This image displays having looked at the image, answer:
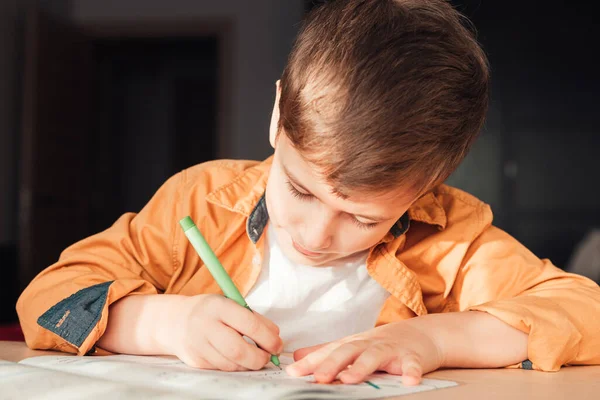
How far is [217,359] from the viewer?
641 millimetres

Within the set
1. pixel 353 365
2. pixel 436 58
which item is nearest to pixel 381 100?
pixel 436 58

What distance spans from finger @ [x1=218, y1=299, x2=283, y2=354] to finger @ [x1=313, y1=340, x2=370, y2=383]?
0.06 metres

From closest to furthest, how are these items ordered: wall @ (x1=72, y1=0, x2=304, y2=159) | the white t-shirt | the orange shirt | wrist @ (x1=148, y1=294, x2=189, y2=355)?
wrist @ (x1=148, y1=294, x2=189, y2=355) < the orange shirt < the white t-shirt < wall @ (x1=72, y1=0, x2=304, y2=159)

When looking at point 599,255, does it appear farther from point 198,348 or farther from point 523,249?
point 198,348

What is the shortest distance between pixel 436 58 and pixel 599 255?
8.17 ft

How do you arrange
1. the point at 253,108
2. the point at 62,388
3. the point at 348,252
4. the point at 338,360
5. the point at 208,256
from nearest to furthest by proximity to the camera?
the point at 62,388 < the point at 338,360 < the point at 208,256 < the point at 348,252 < the point at 253,108

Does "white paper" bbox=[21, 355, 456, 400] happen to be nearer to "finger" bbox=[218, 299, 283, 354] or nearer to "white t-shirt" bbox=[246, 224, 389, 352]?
"finger" bbox=[218, 299, 283, 354]

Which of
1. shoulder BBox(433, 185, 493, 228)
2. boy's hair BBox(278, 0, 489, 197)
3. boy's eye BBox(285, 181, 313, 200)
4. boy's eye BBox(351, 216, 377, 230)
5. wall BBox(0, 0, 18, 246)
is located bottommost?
wall BBox(0, 0, 18, 246)

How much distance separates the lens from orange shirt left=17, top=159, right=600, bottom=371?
0.82 metres

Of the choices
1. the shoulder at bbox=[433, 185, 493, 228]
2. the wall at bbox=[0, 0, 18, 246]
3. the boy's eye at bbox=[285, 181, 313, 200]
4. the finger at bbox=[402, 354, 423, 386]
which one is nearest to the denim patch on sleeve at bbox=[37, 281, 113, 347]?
the boy's eye at bbox=[285, 181, 313, 200]

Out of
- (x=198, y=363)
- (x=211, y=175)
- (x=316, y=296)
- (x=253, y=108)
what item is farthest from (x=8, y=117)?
(x=198, y=363)

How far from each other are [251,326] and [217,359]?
0.04m

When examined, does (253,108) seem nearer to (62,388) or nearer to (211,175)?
(211,175)

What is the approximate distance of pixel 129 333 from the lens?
739 mm
